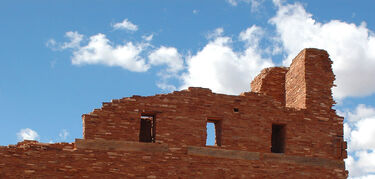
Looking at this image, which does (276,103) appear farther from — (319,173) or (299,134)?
(319,173)

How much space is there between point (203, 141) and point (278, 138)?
2.83m

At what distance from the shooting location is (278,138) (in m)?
18.0

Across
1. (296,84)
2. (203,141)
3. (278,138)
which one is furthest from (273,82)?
(203,141)

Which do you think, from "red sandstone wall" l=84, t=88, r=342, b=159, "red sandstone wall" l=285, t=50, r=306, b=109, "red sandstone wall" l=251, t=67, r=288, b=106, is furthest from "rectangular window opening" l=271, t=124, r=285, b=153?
"red sandstone wall" l=251, t=67, r=288, b=106

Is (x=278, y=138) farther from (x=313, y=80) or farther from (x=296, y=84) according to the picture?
(x=313, y=80)

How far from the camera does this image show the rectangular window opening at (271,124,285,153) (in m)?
17.6

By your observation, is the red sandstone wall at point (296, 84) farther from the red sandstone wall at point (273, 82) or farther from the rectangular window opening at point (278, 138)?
the rectangular window opening at point (278, 138)

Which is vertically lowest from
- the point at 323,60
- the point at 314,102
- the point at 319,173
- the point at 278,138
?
the point at 319,173

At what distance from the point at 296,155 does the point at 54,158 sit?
7.33m

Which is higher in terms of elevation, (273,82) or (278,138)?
(273,82)

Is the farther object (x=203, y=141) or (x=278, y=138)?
(x=278, y=138)

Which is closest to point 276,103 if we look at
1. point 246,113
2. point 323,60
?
point 246,113

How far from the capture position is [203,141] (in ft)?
54.4

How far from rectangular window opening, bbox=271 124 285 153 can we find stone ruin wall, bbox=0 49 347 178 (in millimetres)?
278
